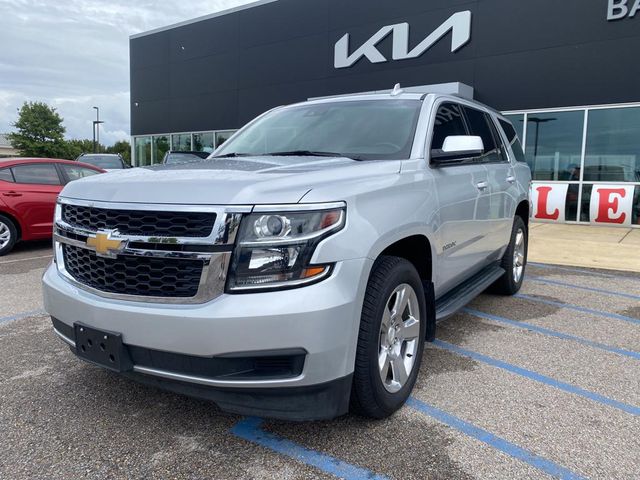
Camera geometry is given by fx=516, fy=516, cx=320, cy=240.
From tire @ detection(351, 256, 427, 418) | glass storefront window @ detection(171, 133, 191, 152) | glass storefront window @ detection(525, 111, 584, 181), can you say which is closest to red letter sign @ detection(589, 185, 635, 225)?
glass storefront window @ detection(525, 111, 584, 181)

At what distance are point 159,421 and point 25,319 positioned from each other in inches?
99.1

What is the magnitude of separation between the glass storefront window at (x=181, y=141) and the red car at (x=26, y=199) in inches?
486

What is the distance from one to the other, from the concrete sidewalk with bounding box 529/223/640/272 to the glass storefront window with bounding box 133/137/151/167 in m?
16.9

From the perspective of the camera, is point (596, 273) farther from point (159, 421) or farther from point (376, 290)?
point (159, 421)

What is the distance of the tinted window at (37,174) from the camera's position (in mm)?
8180

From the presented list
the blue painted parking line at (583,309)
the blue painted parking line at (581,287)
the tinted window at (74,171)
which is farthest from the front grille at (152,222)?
the tinted window at (74,171)

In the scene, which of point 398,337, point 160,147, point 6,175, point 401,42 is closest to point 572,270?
point 398,337

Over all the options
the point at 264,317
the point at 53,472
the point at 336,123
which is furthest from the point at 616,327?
the point at 53,472

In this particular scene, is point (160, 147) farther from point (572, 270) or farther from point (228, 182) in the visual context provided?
point (228, 182)

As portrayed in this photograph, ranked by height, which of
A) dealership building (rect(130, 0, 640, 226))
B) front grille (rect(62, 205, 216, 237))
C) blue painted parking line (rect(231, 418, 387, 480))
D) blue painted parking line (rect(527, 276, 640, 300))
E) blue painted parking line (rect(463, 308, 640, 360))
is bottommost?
blue painted parking line (rect(231, 418, 387, 480))

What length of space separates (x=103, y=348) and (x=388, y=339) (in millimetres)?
1399

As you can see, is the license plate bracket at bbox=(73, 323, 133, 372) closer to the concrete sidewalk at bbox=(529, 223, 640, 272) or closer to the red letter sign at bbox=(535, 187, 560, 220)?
the concrete sidewalk at bbox=(529, 223, 640, 272)

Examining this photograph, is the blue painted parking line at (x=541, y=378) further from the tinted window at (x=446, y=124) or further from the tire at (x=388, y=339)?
the tinted window at (x=446, y=124)

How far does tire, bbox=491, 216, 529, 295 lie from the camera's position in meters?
5.23
